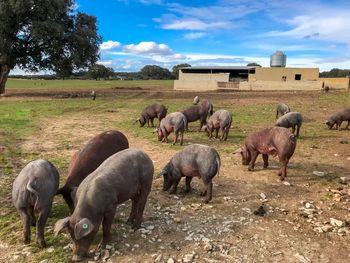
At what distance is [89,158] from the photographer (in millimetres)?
7504

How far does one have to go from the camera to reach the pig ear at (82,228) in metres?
5.27

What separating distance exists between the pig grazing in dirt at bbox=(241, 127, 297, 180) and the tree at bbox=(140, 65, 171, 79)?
113 metres

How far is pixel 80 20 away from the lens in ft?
118

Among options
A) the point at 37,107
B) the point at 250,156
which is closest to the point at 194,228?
the point at 250,156

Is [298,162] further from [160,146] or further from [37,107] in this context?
[37,107]

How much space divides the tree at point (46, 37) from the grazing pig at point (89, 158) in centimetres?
2543

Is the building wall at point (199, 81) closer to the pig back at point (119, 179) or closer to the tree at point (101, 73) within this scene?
the pig back at point (119, 179)

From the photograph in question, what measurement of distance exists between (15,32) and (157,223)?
30.7m

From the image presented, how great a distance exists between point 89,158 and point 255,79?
4785 cm

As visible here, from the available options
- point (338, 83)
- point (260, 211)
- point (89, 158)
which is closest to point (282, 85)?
point (338, 83)

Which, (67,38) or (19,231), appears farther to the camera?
(67,38)

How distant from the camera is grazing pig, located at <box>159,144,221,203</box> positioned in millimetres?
7977

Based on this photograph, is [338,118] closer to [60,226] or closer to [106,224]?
[106,224]

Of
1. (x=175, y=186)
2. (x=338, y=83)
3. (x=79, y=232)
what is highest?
(x=338, y=83)
